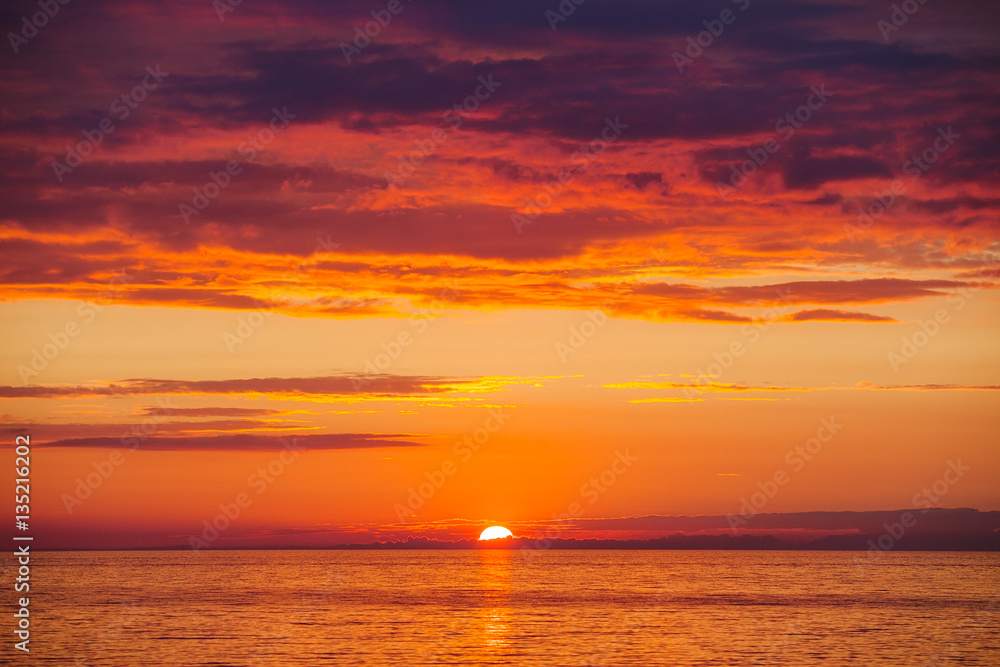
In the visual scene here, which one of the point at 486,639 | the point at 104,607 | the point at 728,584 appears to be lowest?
the point at 486,639

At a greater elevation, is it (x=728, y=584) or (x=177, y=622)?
(x=728, y=584)

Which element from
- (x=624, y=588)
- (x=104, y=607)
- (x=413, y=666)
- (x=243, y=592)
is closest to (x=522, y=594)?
(x=624, y=588)

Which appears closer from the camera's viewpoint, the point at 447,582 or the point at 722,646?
the point at 722,646

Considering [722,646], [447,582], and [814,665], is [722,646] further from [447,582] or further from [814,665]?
[447,582]

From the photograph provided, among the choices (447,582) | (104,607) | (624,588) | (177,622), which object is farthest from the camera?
(447,582)

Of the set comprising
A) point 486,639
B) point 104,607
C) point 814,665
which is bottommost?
point 814,665

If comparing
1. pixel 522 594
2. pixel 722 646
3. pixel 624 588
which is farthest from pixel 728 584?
pixel 722 646

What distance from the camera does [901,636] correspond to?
89312 millimetres

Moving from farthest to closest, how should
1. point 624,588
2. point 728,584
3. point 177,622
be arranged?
point 728,584 → point 624,588 → point 177,622

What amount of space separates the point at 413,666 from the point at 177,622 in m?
40.4

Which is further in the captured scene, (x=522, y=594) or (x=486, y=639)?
(x=522, y=594)

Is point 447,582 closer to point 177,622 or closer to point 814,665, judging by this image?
point 177,622

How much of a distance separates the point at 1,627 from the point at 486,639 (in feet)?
151

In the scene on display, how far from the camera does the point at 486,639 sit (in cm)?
8569
